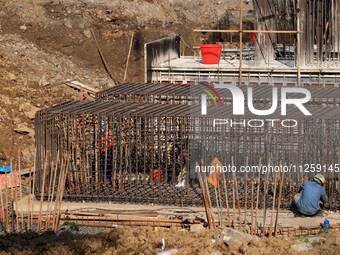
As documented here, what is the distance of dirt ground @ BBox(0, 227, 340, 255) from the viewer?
558 inches

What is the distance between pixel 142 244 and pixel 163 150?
5.45 metres

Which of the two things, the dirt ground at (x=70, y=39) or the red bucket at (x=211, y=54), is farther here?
the dirt ground at (x=70, y=39)

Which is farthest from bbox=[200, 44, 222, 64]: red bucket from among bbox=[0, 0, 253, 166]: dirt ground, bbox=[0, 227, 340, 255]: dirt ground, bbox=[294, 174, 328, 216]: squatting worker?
bbox=[0, 227, 340, 255]: dirt ground

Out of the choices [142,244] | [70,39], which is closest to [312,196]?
[142,244]

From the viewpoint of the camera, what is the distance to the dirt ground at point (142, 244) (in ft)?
46.5

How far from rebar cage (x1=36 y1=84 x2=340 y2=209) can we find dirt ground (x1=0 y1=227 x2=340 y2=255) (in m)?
3.01

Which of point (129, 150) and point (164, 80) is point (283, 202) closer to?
point (129, 150)

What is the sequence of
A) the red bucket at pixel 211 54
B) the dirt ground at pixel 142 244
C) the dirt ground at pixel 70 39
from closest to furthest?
1. the dirt ground at pixel 142 244
2. the red bucket at pixel 211 54
3. the dirt ground at pixel 70 39

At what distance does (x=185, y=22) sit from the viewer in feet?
134

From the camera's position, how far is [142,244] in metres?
14.6

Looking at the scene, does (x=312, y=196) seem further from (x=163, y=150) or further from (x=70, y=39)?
(x=70, y=39)

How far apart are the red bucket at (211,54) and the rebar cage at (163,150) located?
7.95m

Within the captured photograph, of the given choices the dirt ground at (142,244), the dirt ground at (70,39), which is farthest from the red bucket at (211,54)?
the dirt ground at (142,244)

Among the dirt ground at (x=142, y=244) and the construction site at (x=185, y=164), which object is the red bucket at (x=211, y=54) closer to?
the construction site at (x=185, y=164)
